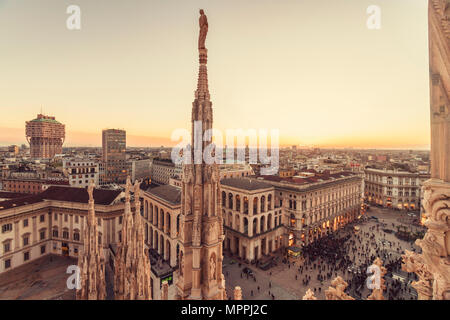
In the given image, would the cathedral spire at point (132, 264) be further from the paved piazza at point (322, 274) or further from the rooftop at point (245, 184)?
the rooftop at point (245, 184)

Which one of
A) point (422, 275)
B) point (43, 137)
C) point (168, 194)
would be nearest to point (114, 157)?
point (168, 194)

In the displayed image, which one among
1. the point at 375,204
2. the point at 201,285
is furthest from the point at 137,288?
the point at 375,204

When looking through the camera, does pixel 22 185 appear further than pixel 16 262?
Yes

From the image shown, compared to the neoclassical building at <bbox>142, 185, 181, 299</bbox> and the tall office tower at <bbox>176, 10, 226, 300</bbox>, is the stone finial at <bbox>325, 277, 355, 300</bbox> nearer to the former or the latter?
the tall office tower at <bbox>176, 10, 226, 300</bbox>

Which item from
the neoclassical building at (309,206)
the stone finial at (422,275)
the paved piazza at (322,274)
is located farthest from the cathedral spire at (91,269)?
the neoclassical building at (309,206)
